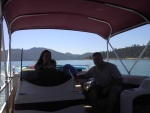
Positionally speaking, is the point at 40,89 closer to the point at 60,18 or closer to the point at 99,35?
the point at 60,18

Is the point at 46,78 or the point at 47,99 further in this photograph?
the point at 46,78

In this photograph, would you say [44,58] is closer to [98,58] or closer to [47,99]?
[98,58]

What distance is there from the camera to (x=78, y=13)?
5.07m

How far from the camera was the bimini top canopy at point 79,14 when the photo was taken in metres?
4.38

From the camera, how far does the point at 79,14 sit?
5.11m

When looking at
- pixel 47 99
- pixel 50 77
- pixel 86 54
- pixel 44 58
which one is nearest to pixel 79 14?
pixel 44 58

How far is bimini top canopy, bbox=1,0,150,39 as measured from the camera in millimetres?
4379

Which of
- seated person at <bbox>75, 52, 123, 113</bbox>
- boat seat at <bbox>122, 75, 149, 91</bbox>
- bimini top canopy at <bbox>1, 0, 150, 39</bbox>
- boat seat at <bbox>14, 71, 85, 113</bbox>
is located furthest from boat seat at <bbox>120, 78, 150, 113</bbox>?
bimini top canopy at <bbox>1, 0, 150, 39</bbox>

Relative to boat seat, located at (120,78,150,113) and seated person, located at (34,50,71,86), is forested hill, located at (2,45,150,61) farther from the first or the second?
boat seat, located at (120,78,150,113)

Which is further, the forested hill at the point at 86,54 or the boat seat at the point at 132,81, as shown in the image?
the forested hill at the point at 86,54

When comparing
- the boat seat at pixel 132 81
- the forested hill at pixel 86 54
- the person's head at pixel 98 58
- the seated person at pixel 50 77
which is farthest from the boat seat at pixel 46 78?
the boat seat at pixel 132 81

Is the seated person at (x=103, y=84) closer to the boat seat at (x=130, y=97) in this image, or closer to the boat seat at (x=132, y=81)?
the boat seat at (x=130, y=97)

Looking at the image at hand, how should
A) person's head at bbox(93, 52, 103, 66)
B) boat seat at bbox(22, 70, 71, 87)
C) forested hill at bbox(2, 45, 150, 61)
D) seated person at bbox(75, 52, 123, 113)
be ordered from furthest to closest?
forested hill at bbox(2, 45, 150, 61), person's head at bbox(93, 52, 103, 66), seated person at bbox(75, 52, 123, 113), boat seat at bbox(22, 70, 71, 87)

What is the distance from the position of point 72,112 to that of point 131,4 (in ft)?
7.49
